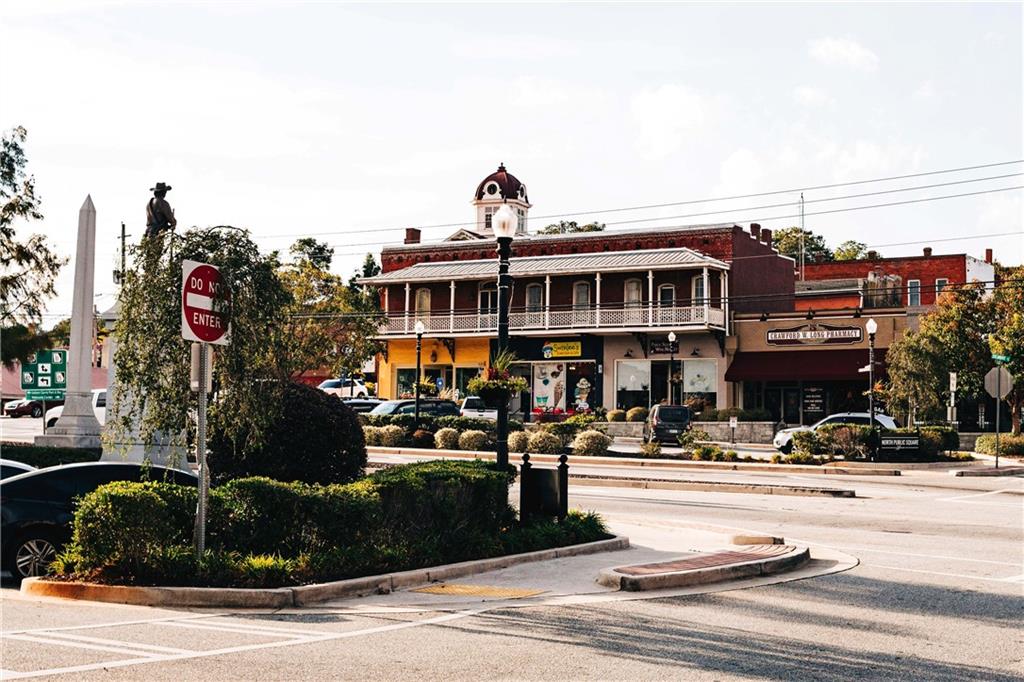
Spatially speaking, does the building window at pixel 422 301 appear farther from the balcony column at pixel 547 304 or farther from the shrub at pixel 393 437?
the shrub at pixel 393 437

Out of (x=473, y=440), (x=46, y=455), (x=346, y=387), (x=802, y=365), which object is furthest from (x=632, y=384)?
(x=46, y=455)

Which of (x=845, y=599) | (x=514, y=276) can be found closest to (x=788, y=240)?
(x=514, y=276)

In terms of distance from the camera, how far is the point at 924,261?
7494cm

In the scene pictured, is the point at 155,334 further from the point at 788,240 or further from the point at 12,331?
the point at 788,240

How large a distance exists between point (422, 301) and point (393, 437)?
24441 mm

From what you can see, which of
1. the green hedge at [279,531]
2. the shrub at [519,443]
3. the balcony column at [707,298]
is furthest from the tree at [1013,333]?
the green hedge at [279,531]

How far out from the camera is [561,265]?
5806 centimetres

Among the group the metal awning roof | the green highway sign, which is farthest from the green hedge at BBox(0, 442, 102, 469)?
the metal awning roof

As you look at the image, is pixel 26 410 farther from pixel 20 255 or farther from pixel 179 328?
pixel 179 328

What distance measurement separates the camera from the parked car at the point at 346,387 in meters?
64.9

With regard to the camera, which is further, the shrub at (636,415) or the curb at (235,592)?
the shrub at (636,415)

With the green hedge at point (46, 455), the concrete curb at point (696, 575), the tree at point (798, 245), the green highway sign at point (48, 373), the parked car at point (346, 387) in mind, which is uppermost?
the tree at point (798, 245)

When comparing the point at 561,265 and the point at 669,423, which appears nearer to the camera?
the point at 669,423

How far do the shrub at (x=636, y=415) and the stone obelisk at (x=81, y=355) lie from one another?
2981 centimetres
